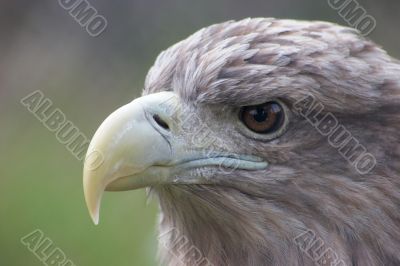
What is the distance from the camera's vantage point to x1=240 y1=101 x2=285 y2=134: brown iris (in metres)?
3.82

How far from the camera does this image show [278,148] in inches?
152

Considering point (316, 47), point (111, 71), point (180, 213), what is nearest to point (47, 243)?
point (111, 71)

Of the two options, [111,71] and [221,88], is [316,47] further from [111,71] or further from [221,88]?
[111,71]

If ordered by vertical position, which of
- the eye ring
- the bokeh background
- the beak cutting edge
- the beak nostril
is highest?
the bokeh background

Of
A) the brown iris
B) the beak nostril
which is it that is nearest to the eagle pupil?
the brown iris

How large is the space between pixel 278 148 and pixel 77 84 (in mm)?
6273

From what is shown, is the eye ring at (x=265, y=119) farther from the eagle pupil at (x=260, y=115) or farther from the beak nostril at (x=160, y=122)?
the beak nostril at (x=160, y=122)

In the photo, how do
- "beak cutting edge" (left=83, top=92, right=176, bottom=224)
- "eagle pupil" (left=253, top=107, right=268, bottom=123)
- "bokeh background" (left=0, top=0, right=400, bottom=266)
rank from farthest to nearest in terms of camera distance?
1. "bokeh background" (left=0, top=0, right=400, bottom=266)
2. "eagle pupil" (left=253, top=107, right=268, bottom=123)
3. "beak cutting edge" (left=83, top=92, right=176, bottom=224)

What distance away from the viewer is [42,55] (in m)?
10.1

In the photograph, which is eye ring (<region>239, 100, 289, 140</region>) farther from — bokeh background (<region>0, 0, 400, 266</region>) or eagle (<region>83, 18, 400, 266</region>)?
bokeh background (<region>0, 0, 400, 266</region>)

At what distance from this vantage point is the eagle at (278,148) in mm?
3770

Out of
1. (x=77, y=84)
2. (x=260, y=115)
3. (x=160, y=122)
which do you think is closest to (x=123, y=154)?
(x=160, y=122)

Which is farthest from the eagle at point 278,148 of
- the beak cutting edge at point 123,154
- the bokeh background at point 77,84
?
the bokeh background at point 77,84

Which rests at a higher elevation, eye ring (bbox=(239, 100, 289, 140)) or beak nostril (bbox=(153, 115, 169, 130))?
eye ring (bbox=(239, 100, 289, 140))
